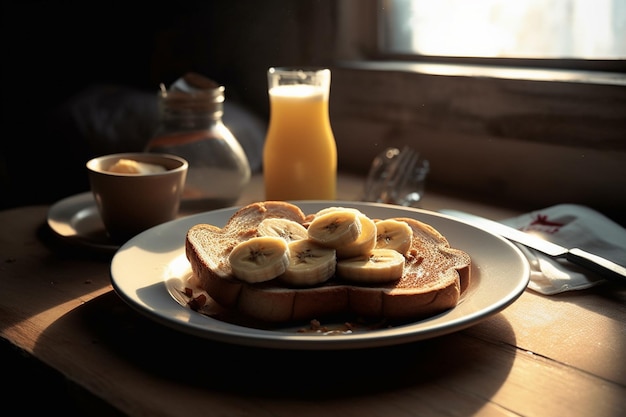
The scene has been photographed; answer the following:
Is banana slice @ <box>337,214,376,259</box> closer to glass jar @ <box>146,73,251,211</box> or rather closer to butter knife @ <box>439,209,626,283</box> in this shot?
butter knife @ <box>439,209,626,283</box>

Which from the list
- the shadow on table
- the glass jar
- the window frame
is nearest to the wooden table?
the shadow on table

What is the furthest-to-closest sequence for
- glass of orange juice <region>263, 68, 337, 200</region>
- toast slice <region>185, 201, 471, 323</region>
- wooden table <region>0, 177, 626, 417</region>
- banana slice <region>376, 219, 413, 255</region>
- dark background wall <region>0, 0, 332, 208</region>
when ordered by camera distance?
dark background wall <region>0, 0, 332, 208</region>, glass of orange juice <region>263, 68, 337, 200</region>, banana slice <region>376, 219, 413, 255</region>, toast slice <region>185, 201, 471, 323</region>, wooden table <region>0, 177, 626, 417</region>

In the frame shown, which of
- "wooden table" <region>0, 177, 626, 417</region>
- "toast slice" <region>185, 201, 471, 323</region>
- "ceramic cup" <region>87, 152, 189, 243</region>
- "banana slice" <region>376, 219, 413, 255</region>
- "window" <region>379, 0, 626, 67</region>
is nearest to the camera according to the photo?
"wooden table" <region>0, 177, 626, 417</region>

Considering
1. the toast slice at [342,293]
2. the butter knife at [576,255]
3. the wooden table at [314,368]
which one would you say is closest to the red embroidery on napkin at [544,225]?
the butter knife at [576,255]

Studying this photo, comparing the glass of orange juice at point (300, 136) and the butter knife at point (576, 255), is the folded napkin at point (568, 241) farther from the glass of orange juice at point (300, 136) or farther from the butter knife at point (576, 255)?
the glass of orange juice at point (300, 136)


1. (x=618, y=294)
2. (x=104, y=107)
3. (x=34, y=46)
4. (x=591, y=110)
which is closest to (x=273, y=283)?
(x=618, y=294)

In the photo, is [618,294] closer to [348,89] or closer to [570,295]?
[570,295]
